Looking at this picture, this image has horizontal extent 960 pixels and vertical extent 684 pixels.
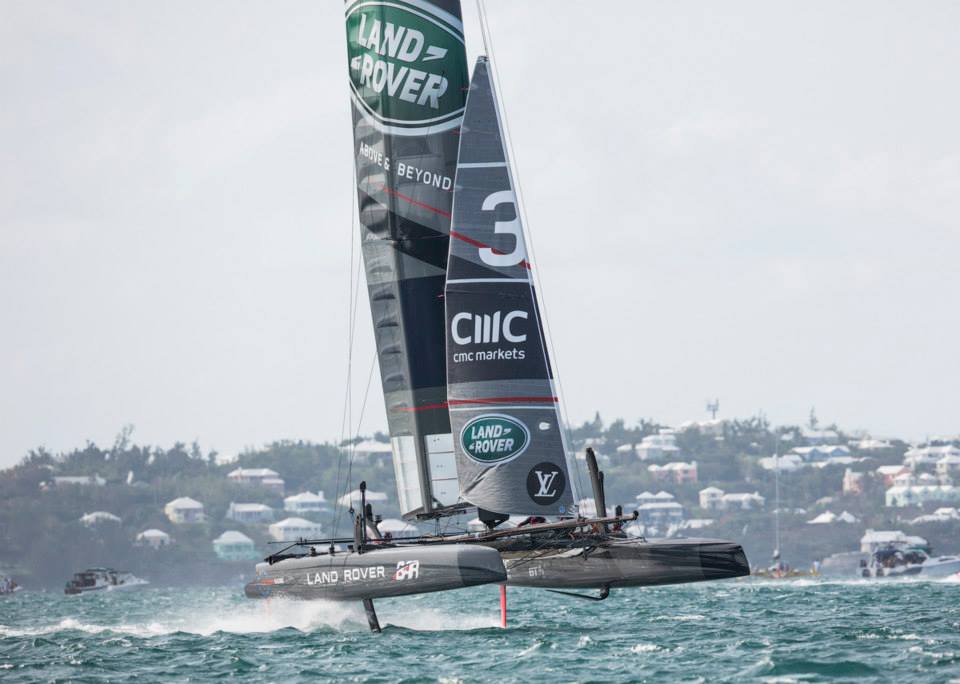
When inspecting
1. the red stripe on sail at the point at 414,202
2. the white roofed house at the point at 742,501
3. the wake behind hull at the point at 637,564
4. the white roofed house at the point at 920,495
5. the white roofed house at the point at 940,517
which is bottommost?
the white roofed house at the point at 940,517

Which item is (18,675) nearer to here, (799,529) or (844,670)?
(844,670)

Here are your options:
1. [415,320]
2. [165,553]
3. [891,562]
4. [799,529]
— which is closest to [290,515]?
[165,553]

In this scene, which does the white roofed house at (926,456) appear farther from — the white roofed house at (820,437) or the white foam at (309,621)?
the white foam at (309,621)

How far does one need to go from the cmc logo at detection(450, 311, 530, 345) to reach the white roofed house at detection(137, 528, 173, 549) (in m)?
113

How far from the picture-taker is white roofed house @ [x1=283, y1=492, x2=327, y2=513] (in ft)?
493

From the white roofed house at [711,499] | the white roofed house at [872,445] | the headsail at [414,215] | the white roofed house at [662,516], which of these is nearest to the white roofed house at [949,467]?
the white roofed house at [872,445]

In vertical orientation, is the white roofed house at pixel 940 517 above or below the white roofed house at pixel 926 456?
below

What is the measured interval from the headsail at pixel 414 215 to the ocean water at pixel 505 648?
2749mm

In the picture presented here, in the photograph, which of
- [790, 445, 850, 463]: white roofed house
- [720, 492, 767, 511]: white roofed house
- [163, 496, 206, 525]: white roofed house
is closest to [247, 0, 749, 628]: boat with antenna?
[163, 496, 206, 525]: white roofed house

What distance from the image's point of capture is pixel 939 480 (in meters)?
158

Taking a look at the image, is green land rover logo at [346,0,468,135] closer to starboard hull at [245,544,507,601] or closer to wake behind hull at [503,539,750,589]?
starboard hull at [245,544,507,601]

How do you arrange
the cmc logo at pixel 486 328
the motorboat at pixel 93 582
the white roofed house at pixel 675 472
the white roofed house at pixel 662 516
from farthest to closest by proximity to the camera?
1. the white roofed house at pixel 675 472
2. the white roofed house at pixel 662 516
3. the motorboat at pixel 93 582
4. the cmc logo at pixel 486 328

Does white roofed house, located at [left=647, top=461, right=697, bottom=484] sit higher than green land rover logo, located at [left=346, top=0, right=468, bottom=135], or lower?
lower

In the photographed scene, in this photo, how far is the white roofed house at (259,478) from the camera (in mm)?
158750
